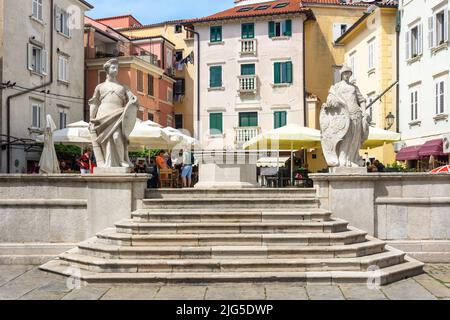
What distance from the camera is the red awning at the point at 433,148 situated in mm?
22344

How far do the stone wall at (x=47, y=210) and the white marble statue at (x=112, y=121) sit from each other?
0.58 meters

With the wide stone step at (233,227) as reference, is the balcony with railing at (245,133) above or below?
above

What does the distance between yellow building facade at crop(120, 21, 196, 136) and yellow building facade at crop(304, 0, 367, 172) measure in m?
10.3

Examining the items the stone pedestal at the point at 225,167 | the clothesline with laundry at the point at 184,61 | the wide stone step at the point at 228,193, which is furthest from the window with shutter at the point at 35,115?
the wide stone step at the point at 228,193

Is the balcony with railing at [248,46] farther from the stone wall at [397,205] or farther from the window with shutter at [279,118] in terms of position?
the stone wall at [397,205]

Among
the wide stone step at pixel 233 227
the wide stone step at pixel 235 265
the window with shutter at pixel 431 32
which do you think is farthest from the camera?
the window with shutter at pixel 431 32

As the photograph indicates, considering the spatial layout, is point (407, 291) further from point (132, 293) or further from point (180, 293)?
point (132, 293)

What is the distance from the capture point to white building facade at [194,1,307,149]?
36562mm

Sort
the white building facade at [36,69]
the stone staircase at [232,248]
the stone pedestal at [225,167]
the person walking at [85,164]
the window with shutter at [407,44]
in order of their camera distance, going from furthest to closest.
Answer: the white building facade at [36,69] < the window with shutter at [407,44] < the person walking at [85,164] < the stone pedestal at [225,167] < the stone staircase at [232,248]

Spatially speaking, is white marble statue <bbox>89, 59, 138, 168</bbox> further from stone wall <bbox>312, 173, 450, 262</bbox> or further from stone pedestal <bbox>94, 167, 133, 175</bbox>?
stone wall <bbox>312, 173, 450, 262</bbox>

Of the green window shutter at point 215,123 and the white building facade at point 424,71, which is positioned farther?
the green window shutter at point 215,123

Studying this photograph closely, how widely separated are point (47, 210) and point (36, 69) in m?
20.6

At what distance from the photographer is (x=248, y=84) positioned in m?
37.2

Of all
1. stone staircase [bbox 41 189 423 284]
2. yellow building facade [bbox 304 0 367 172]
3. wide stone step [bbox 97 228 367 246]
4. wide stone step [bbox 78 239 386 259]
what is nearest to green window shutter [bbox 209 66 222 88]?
yellow building facade [bbox 304 0 367 172]
